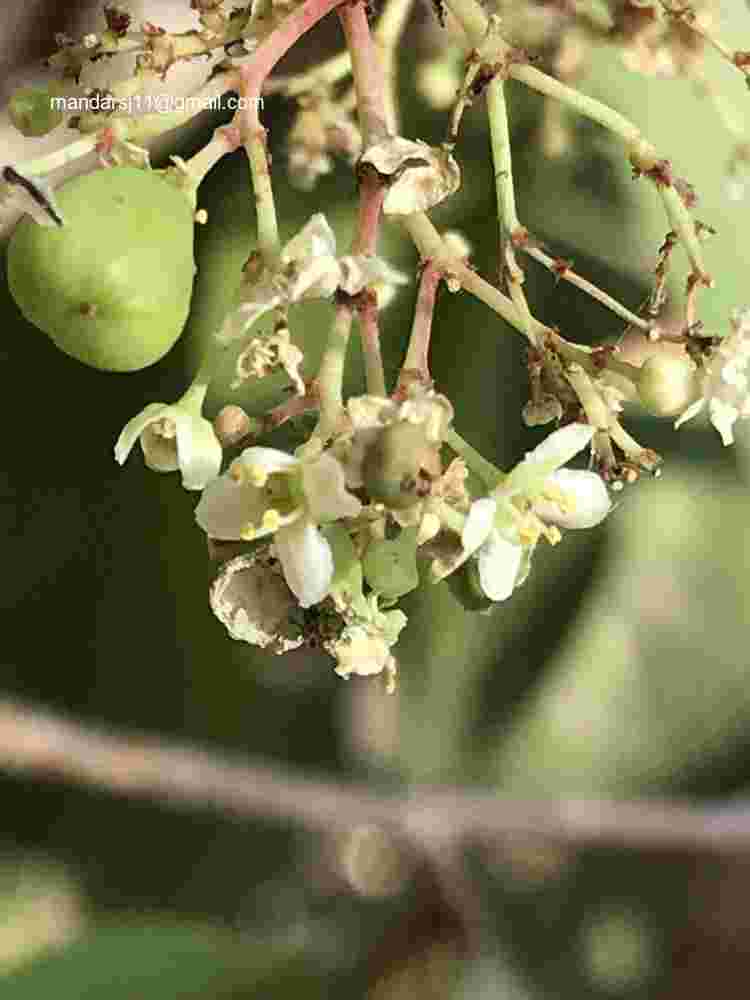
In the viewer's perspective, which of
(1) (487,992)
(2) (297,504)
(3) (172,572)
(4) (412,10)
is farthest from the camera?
(1) (487,992)

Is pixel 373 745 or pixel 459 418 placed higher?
pixel 459 418

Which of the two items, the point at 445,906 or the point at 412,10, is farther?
the point at 445,906

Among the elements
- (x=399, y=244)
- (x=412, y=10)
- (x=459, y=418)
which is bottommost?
(x=459, y=418)

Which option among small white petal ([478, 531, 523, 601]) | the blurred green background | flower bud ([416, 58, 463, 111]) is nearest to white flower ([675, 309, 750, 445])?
small white petal ([478, 531, 523, 601])

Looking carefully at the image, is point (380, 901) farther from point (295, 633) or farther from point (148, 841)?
point (295, 633)

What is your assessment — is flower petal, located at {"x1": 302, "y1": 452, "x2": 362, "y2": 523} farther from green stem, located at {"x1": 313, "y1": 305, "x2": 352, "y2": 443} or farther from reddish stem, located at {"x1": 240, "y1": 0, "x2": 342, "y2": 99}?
reddish stem, located at {"x1": 240, "y1": 0, "x2": 342, "y2": 99}

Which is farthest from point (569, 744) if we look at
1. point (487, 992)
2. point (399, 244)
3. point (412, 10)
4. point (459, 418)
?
point (412, 10)
